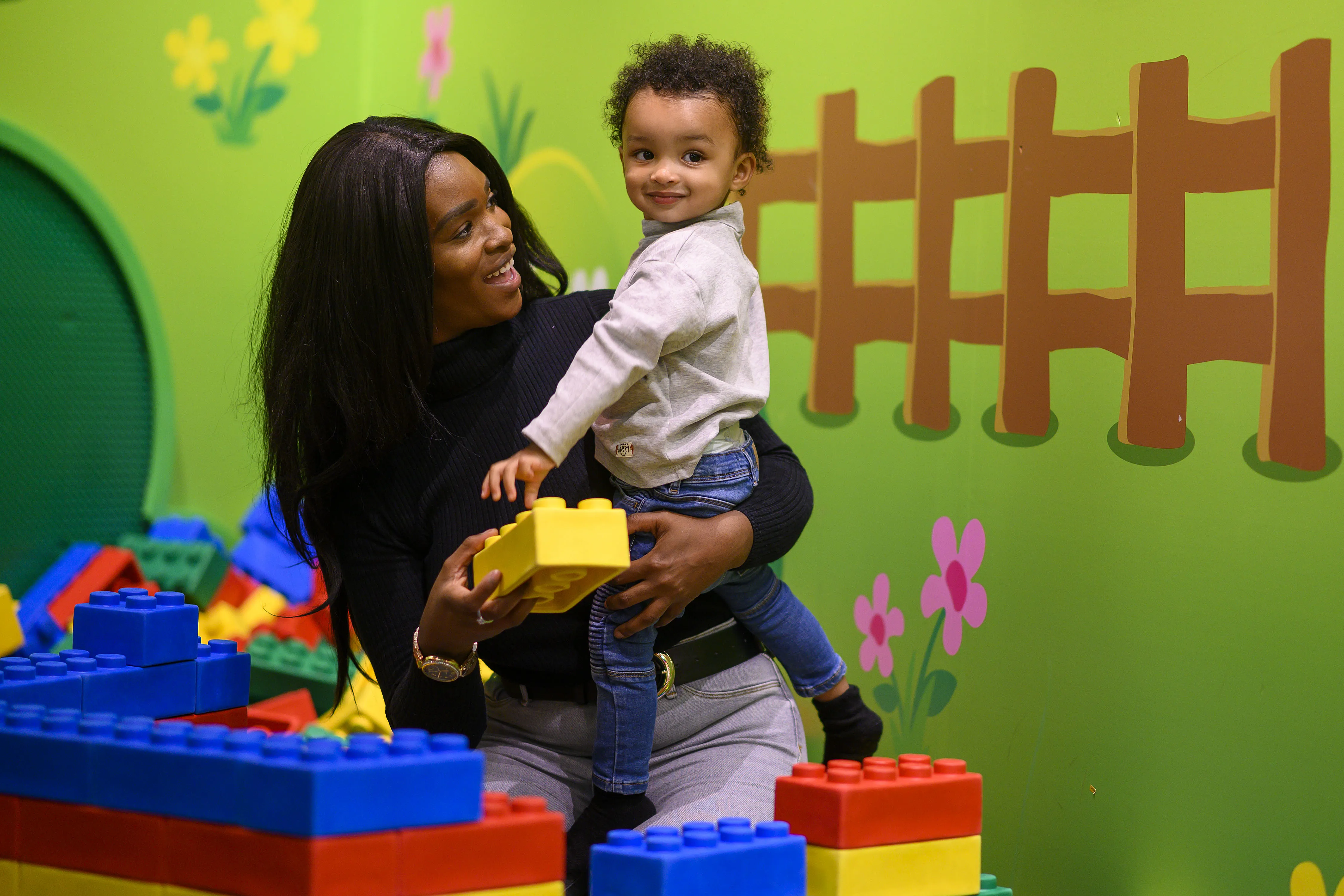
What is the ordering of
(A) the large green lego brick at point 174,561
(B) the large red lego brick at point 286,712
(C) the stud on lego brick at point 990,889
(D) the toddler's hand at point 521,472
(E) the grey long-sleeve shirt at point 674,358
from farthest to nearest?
(A) the large green lego brick at point 174,561, (B) the large red lego brick at point 286,712, (E) the grey long-sleeve shirt at point 674,358, (D) the toddler's hand at point 521,472, (C) the stud on lego brick at point 990,889

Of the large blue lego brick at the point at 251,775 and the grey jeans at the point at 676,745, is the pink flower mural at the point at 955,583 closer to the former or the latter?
the grey jeans at the point at 676,745

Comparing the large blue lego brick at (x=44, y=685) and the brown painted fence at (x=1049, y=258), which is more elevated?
the brown painted fence at (x=1049, y=258)

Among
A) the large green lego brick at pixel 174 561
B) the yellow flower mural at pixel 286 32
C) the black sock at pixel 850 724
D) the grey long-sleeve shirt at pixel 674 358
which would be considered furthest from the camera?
the yellow flower mural at pixel 286 32

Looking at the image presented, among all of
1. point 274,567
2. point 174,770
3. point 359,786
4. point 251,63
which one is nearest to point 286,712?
point 274,567

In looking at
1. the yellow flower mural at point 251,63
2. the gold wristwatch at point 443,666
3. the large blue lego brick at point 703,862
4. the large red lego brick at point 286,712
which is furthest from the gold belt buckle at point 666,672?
the yellow flower mural at point 251,63

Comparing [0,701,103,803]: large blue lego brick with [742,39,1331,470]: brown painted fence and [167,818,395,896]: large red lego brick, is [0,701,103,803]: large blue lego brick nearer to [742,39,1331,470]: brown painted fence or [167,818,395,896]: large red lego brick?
[167,818,395,896]: large red lego brick

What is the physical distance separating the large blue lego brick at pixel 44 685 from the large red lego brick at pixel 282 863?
407 mm

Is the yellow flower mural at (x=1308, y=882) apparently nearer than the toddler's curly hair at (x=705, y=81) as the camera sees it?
No

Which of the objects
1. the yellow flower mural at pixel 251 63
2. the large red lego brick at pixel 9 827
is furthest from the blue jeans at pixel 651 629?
the yellow flower mural at pixel 251 63

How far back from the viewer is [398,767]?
0.92m

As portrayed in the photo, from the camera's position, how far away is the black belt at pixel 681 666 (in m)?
1.55

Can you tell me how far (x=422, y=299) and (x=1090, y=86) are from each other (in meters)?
1.11

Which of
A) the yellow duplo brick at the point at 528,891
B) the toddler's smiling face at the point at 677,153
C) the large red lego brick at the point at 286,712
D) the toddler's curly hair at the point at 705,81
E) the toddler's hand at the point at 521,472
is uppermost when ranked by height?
the toddler's curly hair at the point at 705,81

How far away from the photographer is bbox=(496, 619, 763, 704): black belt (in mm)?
1553
